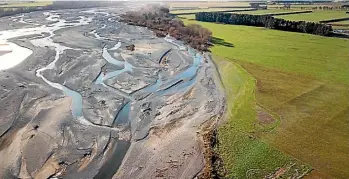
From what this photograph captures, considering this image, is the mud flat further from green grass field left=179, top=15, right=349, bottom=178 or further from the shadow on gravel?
the shadow on gravel

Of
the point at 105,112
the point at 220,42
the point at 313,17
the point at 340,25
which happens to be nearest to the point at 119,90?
the point at 105,112

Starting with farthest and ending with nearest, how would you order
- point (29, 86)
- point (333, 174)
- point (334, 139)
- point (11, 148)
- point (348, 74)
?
point (348, 74)
point (29, 86)
point (334, 139)
point (11, 148)
point (333, 174)

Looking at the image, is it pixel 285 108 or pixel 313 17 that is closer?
pixel 285 108

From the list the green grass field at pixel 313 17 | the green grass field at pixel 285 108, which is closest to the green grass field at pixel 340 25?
the green grass field at pixel 313 17

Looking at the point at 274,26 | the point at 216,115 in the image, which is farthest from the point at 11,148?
the point at 274,26

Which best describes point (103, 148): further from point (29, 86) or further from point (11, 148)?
point (29, 86)

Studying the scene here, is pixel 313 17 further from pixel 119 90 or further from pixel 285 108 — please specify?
pixel 119 90

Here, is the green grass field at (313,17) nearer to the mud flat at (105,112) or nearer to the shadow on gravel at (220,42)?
the shadow on gravel at (220,42)
